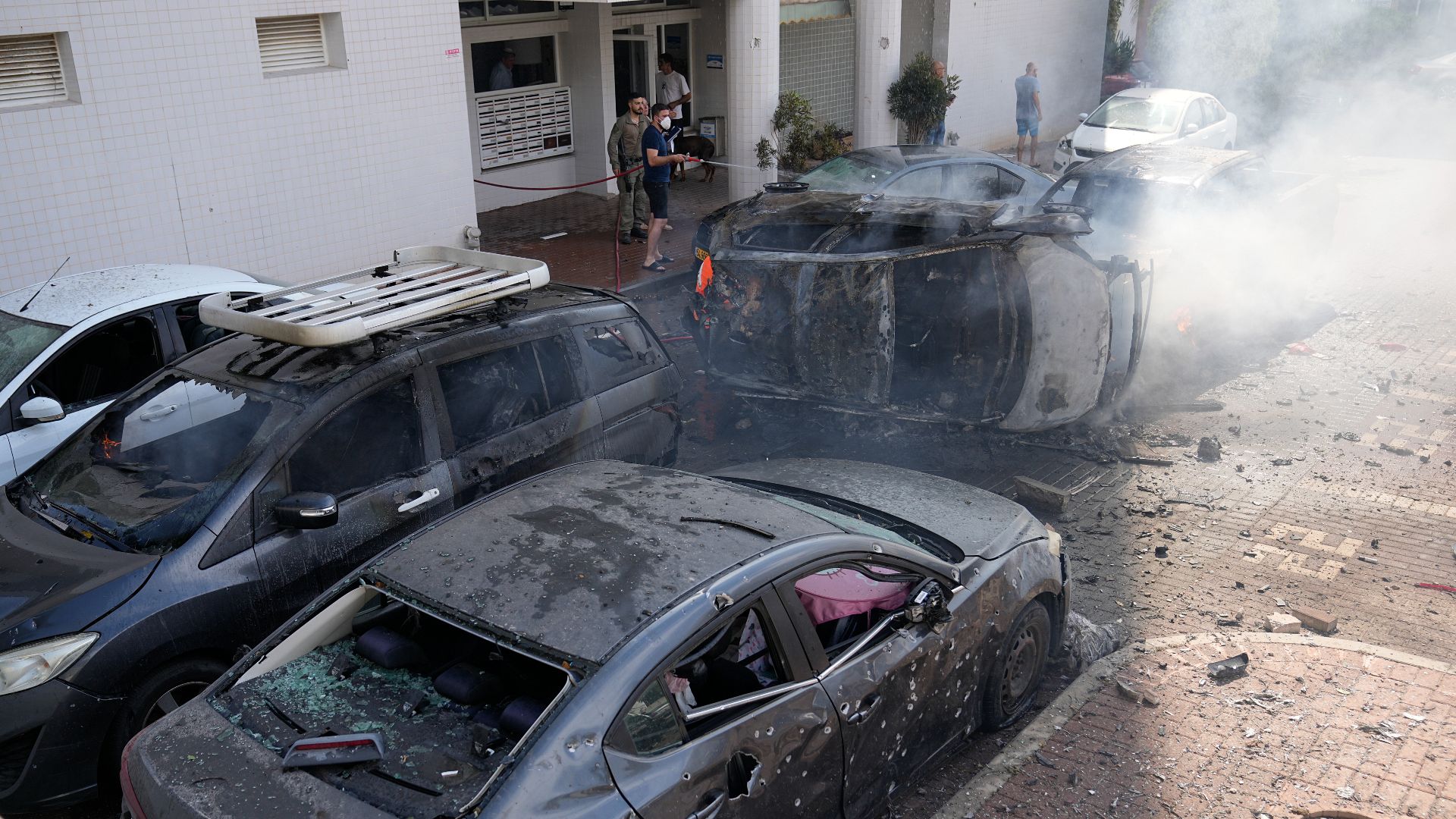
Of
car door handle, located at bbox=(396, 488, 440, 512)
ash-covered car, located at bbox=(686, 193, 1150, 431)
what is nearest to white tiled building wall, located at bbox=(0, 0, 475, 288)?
ash-covered car, located at bbox=(686, 193, 1150, 431)

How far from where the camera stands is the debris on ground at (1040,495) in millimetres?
7562

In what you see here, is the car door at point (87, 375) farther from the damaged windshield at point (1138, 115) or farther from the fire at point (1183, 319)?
the damaged windshield at point (1138, 115)

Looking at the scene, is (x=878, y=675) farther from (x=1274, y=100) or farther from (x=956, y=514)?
(x=1274, y=100)

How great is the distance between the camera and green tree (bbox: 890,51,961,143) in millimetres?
17516

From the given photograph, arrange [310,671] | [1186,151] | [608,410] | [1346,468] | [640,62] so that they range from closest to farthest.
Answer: [310,671], [608,410], [1346,468], [1186,151], [640,62]

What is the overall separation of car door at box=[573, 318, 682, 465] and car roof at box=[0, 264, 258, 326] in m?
2.56

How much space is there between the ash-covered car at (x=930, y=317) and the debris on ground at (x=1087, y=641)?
7.38 ft

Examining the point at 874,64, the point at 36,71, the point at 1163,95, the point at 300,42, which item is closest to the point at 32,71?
the point at 36,71

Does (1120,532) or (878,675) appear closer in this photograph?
(878,675)

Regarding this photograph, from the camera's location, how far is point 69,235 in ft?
31.2

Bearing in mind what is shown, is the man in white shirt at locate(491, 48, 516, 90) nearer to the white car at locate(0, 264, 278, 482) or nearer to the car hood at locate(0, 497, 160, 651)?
the white car at locate(0, 264, 278, 482)

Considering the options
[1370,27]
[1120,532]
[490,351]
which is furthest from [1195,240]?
[1370,27]

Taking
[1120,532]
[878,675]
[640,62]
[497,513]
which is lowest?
[1120,532]

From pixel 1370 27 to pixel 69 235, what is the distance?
93.4 feet
